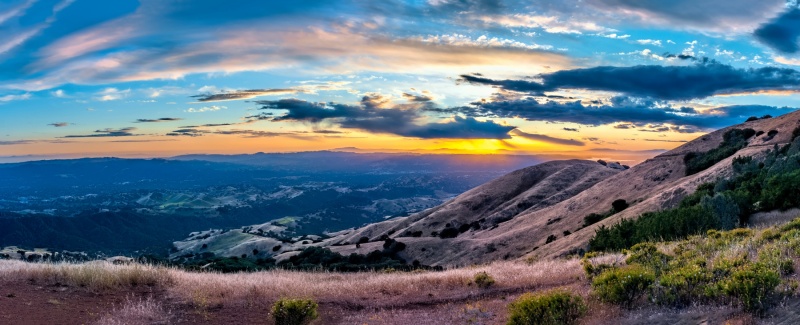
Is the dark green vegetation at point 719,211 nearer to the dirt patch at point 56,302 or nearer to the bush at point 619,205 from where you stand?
the bush at point 619,205

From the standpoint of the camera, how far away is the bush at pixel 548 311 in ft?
33.0

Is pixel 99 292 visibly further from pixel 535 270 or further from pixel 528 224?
pixel 528 224

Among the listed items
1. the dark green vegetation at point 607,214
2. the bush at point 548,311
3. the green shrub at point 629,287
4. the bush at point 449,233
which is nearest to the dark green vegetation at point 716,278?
the green shrub at point 629,287

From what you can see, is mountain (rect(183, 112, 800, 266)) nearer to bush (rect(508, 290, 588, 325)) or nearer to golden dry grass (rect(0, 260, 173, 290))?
bush (rect(508, 290, 588, 325))

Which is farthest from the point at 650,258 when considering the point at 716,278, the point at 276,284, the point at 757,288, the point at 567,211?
the point at 567,211

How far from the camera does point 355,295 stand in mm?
16297

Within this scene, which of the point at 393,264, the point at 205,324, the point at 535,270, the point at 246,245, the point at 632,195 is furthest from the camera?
the point at 246,245

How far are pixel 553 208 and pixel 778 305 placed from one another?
58.6 metres

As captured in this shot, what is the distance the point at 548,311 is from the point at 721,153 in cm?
5881

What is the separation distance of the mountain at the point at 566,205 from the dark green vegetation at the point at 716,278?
2158 cm

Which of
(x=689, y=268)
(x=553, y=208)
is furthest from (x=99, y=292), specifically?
(x=553, y=208)

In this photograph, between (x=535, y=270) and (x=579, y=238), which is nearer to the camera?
(x=535, y=270)

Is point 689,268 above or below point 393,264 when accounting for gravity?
above

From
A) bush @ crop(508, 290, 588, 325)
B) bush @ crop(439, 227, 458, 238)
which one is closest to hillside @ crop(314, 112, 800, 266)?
bush @ crop(439, 227, 458, 238)
